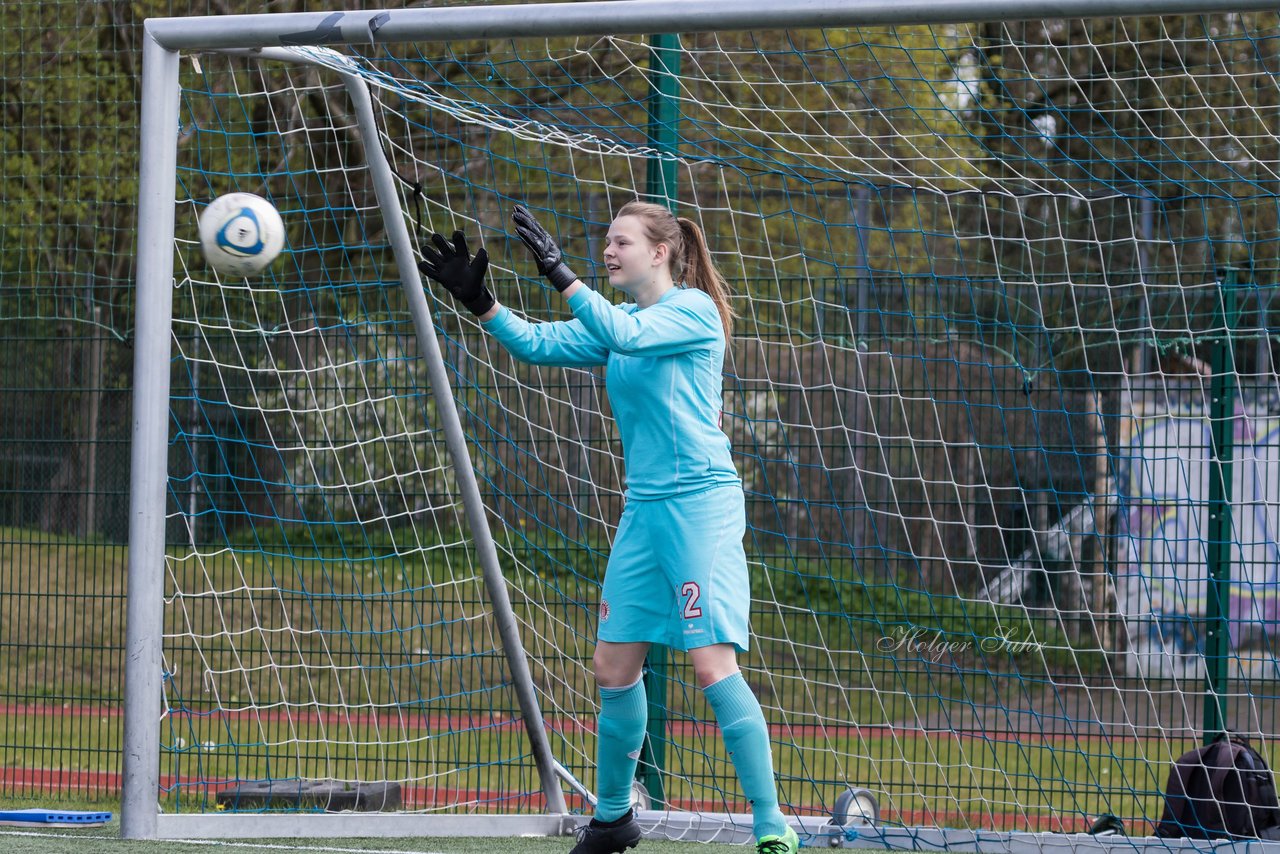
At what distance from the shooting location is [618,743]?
4438 millimetres

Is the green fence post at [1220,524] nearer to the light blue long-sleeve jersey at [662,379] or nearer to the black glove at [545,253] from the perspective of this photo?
the light blue long-sleeve jersey at [662,379]

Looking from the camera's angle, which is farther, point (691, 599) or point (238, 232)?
point (238, 232)

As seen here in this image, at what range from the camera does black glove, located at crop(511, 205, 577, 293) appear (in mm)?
4219

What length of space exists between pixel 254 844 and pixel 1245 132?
10.8m

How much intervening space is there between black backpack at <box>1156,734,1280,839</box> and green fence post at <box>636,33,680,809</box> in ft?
6.70

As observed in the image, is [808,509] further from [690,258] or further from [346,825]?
[346,825]

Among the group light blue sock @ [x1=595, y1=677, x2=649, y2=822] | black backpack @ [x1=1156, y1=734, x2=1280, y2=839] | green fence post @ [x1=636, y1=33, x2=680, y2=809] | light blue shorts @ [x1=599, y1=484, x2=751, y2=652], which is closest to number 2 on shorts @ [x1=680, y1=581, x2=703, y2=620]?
light blue shorts @ [x1=599, y1=484, x2=751, y2=652]

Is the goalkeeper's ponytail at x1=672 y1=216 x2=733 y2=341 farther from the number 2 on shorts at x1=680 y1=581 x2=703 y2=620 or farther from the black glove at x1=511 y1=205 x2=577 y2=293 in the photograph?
the number 2 on shorts at x1=680 y1=581 x2=703 y2=620

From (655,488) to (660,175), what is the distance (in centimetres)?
236

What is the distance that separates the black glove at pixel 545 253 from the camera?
4219 millimetres

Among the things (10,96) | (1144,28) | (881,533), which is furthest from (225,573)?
(1144,28)

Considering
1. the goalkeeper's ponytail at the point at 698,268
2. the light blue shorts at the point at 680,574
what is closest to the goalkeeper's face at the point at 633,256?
the goalkeeper's ponytail at the point at 698,268

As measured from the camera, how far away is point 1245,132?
41.6ft

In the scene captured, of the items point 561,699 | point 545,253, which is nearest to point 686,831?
point 561,699
